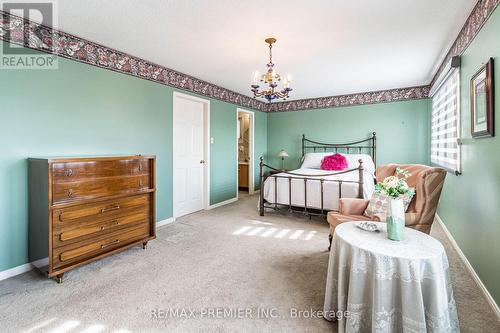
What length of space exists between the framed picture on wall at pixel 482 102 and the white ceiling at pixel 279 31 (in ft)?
2.30

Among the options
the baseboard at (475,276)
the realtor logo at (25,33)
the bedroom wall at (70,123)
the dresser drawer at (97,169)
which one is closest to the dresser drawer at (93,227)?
the dresser drawer at (97,169)

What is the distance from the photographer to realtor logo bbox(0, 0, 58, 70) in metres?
2.26

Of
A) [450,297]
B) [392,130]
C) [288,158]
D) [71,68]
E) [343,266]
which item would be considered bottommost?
[450,297]

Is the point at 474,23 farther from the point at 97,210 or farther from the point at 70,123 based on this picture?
the point at 70,123

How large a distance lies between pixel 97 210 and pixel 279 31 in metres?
2.59

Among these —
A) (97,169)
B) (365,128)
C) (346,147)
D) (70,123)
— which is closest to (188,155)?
(70,123)

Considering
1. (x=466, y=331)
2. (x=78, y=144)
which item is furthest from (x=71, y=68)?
(x=466, y=331)

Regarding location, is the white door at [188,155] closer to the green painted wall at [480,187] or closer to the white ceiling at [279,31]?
the white ceiling at [279,31]

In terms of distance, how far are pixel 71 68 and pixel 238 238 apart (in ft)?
9.06

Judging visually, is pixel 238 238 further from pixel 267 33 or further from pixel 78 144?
pixel 267 33

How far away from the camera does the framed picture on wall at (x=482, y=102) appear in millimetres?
1856

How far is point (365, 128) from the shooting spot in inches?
219

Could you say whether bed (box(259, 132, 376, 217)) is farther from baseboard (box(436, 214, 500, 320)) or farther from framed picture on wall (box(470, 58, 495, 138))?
framed picture on wall (box(470, 58, 495, 138))

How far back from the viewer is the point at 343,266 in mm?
1539
